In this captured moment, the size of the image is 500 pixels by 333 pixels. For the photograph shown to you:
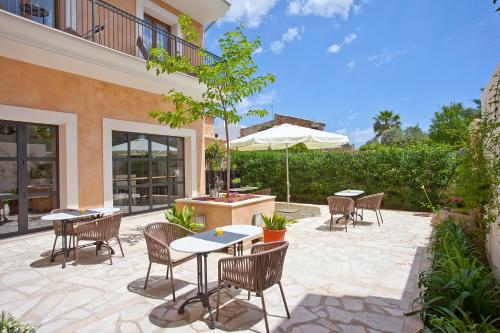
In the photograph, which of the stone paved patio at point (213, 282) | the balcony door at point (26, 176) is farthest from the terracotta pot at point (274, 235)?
the balcony door at point (26, 176)

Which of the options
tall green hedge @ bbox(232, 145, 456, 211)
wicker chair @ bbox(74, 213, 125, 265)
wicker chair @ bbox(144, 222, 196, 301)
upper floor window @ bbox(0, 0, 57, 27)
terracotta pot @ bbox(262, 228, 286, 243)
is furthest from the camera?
tall green hedge @ bbox(232, 145, 456, 211)

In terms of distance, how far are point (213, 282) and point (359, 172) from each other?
8.70 meters

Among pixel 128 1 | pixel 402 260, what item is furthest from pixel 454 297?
pixel 128 1

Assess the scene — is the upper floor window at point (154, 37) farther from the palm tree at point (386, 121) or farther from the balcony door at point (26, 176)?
the palm tree at point (386, 121)

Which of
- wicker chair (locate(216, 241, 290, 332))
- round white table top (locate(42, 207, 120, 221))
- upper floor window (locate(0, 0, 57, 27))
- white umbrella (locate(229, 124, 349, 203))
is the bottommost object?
wicker chair (locate(216, 241, 290, 332))

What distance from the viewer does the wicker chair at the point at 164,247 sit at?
12.4 feet

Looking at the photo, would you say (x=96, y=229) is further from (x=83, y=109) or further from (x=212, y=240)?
(x=83, y=109)

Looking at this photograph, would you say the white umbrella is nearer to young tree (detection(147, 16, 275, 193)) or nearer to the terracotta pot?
young tree (detection(147, 16, 275, 193))

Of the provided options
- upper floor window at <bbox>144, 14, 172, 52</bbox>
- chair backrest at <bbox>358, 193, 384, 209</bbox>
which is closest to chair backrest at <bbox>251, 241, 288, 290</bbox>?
chair backrest at <bbox>358, 193, 384, 209</bbox>

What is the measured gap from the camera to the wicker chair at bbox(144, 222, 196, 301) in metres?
3.78

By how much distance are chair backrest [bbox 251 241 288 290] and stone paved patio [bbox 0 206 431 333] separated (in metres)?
0.50

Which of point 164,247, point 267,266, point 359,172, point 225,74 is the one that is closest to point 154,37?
point 225,74

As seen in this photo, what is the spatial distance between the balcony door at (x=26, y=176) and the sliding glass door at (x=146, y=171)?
1733 mm

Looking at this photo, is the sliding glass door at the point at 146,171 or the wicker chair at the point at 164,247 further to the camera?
the sliding glass door at the point at 146,171
